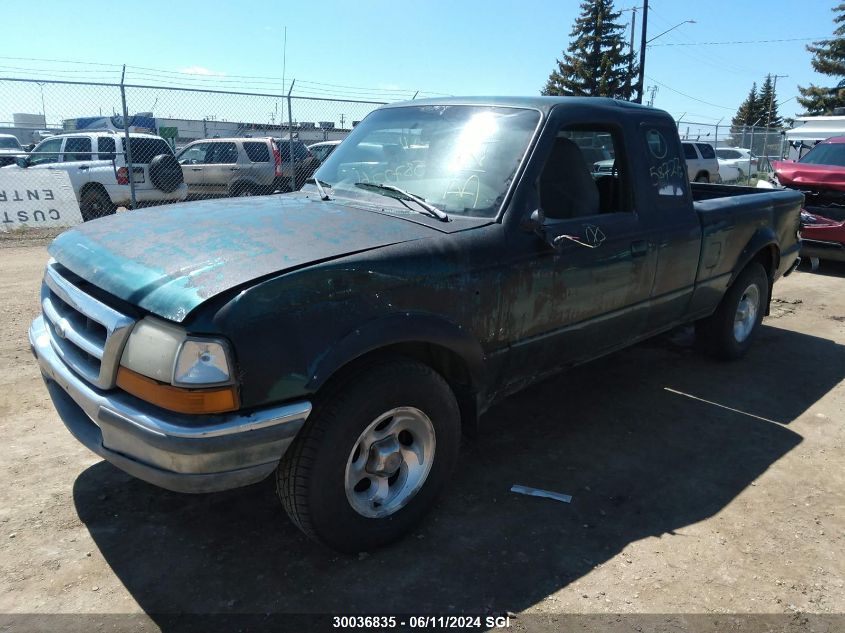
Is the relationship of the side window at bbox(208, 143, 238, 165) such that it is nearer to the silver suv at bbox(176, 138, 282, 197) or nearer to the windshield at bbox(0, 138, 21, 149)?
the silver suv at bbox(176, 138, 282, 197)

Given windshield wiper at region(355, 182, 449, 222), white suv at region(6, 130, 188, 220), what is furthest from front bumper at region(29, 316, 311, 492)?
white suv at region(6, 130, 188, 220)

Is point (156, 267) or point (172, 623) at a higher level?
point (156, 267)

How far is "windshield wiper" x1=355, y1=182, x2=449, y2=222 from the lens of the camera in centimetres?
312

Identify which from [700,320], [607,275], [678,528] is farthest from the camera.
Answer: [700,320]

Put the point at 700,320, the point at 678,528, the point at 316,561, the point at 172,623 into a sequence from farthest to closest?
1. the point at 700,320
2. the point at 678,528
3. the point at 316,561
4. the point at 172,623

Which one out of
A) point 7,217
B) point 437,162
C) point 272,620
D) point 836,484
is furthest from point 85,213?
point 836,484

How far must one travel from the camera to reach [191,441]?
2.22 m

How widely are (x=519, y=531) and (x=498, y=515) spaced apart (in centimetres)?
15

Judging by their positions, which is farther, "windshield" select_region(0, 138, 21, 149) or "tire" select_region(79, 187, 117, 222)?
"windshield" select_region(0, 138, 21, 149)

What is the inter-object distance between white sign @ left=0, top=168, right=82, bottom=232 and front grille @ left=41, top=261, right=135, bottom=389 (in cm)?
933

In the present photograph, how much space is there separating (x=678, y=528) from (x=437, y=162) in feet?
7.13

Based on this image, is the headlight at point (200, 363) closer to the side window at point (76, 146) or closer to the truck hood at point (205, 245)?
the truck hood at point (205, 245)

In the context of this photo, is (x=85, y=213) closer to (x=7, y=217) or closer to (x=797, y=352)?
(x=7, y=217)

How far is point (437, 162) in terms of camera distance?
3.45m
